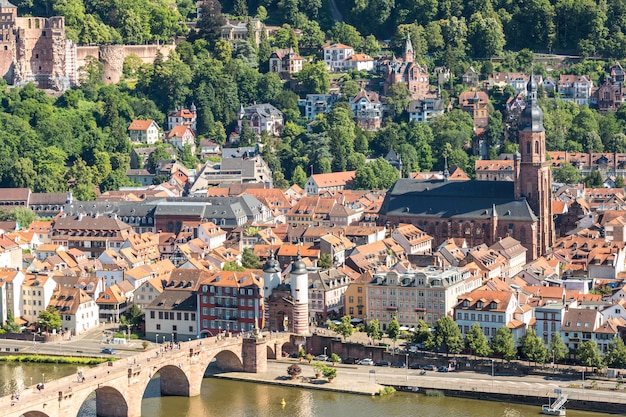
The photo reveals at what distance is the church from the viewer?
91.0 metres

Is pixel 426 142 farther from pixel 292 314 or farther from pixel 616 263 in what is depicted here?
pixel 292 314

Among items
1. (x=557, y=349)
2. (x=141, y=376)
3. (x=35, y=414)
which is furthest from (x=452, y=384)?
(x=35, y=414)

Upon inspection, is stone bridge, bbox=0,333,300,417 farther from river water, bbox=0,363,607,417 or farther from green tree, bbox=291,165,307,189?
green tree, bbox=291,165,307,189

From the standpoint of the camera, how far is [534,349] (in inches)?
2611

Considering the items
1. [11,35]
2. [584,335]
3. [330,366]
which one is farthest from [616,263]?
[11,35]

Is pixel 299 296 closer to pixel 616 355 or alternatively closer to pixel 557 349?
pixel 557 349

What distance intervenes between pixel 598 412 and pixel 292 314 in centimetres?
1657

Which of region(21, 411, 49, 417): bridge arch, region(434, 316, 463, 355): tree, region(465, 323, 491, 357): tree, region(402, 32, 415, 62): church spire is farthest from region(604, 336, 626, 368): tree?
region(402, 32, 415, 62): church spire

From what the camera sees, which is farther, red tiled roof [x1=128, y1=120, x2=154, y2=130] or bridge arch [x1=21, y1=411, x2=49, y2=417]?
red tiled roof [x1=128, y1=120, x2=154, y2=130]

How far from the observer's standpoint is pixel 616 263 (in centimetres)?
8094

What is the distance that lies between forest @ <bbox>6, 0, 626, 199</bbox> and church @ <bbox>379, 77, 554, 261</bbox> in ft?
57.1

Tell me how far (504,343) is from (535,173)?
25.7 m

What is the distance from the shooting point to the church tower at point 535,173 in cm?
9112

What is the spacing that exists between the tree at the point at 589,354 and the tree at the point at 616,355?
0.41 m
